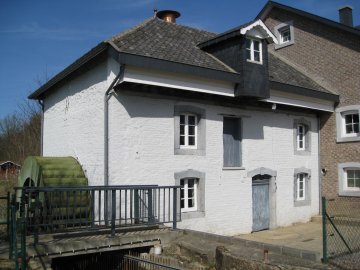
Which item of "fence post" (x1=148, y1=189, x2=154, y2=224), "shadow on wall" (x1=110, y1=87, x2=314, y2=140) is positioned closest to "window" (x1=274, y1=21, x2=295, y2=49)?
"shadow on wall" (x1=110, y1=87, x2=314, y2=140)

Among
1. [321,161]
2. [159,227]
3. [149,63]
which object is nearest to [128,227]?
[159,227]

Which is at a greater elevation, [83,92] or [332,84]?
[332,84]

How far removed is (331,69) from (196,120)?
7226 mm

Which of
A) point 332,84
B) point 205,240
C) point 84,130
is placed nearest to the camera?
point 205,240

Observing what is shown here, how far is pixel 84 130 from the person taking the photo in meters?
11.9

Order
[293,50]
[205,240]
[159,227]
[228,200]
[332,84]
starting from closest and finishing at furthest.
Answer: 1. [205,240]
2. [159,227]
3. [228,200]
4. [332,84]
5. [293,50]

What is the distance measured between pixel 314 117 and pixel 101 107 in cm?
926

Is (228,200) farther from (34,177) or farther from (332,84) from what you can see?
(332,84)

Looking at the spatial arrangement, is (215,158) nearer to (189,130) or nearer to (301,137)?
(189,130)

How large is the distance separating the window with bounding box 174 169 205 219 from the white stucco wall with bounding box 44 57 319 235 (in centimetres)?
15

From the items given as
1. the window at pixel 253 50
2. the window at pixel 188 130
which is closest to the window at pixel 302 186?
the window at pixel 253 50

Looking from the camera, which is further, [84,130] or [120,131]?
[84,130]

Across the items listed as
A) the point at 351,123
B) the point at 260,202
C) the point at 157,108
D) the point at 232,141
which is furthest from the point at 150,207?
the point at 351,123

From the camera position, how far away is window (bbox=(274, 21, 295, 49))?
1794cm
